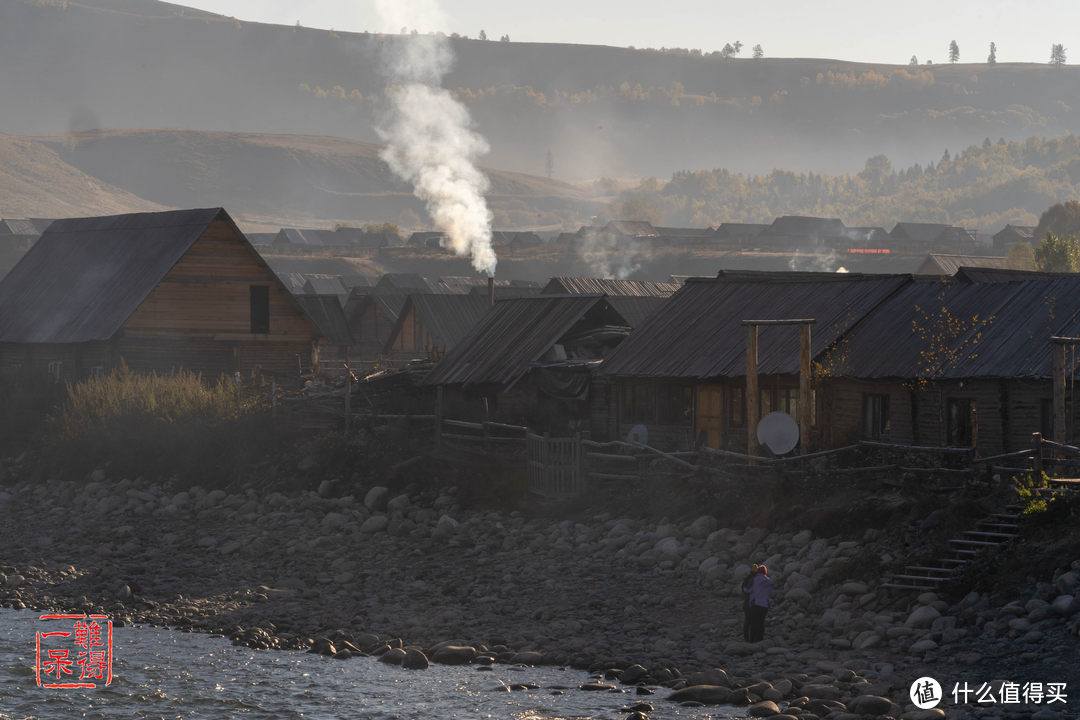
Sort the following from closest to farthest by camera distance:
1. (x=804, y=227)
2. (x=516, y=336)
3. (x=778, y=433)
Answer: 1. (x=778, y=433)
2. (x=516, y=336)
3. (x=804, y=227)

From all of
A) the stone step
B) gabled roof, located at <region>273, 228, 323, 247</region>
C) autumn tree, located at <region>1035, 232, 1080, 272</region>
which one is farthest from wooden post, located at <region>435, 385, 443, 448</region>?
gabled roof, located at <region>273, 228, 323, 247</region>

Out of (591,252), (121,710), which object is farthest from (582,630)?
(591,252)

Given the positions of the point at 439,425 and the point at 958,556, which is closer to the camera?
the point at 958,556

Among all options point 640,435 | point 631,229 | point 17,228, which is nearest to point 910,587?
point 640,435

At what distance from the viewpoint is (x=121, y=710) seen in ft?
52.1

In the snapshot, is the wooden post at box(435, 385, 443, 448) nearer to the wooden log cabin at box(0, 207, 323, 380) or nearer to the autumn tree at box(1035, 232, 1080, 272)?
the wooden log cabin at box(0, 207, 323, 380)

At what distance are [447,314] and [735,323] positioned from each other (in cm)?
2530

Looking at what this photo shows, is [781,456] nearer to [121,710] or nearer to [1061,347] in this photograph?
[1061,347]

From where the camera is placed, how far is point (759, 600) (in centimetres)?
1734

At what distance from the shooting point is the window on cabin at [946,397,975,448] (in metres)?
24.5

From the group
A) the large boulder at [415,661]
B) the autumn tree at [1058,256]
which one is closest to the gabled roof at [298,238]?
the autumn tree at [1058,256]

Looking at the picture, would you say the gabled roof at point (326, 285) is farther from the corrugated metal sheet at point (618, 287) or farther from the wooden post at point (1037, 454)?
the wooden post at point (1037, 454)

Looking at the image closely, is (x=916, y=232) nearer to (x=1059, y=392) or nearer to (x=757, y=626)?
(x=1059, y=392)

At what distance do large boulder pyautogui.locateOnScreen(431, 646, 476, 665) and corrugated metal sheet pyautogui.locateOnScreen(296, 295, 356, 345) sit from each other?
34001 mm
